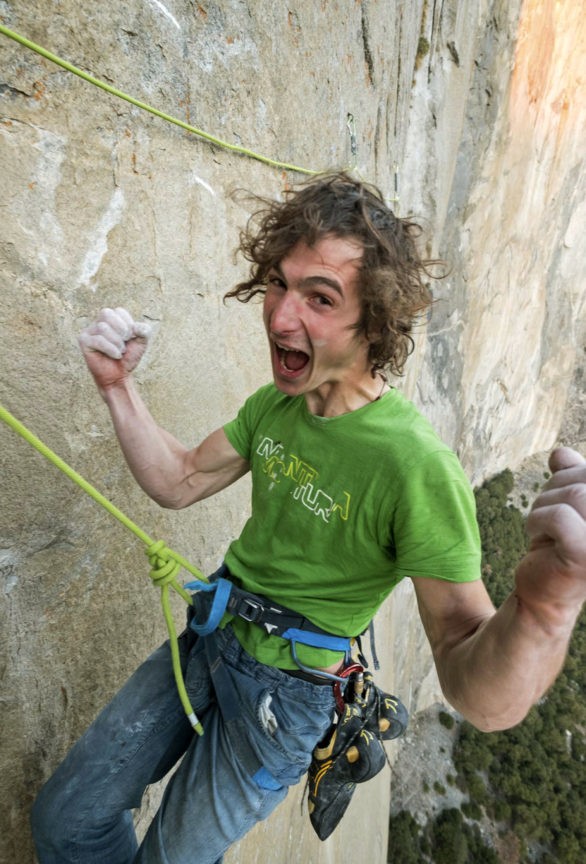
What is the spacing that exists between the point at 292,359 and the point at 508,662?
729 mm

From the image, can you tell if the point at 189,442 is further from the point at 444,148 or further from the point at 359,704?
the point at 444,148

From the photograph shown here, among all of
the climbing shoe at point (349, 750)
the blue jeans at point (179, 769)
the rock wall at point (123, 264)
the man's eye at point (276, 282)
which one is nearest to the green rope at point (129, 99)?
the rock wall at point (123, 264)

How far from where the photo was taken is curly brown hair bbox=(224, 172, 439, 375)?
1.23 metres

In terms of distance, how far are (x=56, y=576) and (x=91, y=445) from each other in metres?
0.34

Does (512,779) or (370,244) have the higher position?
(370,244)

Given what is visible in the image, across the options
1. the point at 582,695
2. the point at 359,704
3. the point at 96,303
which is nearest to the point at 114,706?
the point at 359,704

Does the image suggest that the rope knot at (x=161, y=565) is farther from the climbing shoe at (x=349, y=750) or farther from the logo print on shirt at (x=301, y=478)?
the climbing shoe at (x=349, y=750)

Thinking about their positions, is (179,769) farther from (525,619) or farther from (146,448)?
(525,619)

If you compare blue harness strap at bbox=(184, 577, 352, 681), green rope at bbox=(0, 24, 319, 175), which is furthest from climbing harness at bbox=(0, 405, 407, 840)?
green rope at bbox=(0, 24, 319, 175)

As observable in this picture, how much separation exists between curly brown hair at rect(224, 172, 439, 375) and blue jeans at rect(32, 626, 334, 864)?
0.78 meters

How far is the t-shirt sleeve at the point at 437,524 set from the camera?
1022mm

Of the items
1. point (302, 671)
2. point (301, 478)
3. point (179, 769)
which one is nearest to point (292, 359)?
point (301, 478)

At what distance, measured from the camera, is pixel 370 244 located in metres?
1.24

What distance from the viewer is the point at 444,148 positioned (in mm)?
6297
